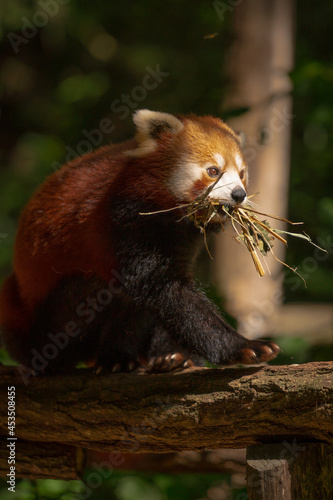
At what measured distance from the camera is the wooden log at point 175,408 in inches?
91.9

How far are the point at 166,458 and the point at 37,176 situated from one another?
4219mm

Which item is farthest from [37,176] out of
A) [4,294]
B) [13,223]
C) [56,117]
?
[4,294]

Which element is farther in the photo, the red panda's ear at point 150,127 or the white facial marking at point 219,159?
the red panda's ear at point 150,127

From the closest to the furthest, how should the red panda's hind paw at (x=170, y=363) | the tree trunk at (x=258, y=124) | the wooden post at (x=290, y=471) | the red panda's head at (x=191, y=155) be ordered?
the wooden post at (x=290, y=471), the red panda's head at (x=191, y=155), the red panda's hind paw at (x=170, y=363), the tree trunk at (x=258, y=124)

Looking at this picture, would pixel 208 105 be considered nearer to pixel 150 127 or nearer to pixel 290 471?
pixel 150 127

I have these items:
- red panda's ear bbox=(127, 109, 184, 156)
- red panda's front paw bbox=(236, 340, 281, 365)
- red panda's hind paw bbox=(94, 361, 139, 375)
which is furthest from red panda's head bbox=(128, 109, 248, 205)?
red panda's hind paw bbox=(94, 361, 139, 375)

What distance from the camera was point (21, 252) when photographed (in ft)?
10.7

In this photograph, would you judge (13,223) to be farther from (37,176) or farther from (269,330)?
(269,330)

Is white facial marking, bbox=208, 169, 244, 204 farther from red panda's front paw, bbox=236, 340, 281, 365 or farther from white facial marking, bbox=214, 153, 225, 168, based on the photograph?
red panda's front paw, bbox=236, 340, 281, 365

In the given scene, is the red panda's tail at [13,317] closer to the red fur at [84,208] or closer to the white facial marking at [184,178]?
the red fur at [84,208]

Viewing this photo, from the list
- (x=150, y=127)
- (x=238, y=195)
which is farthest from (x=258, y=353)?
(x=150, y=127)

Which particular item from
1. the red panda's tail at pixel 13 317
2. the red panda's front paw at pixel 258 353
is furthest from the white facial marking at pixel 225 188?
the red panda's tail at pixel 13 317

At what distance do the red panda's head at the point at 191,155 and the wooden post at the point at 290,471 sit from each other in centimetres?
115

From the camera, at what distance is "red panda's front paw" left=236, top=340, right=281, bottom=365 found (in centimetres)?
257
